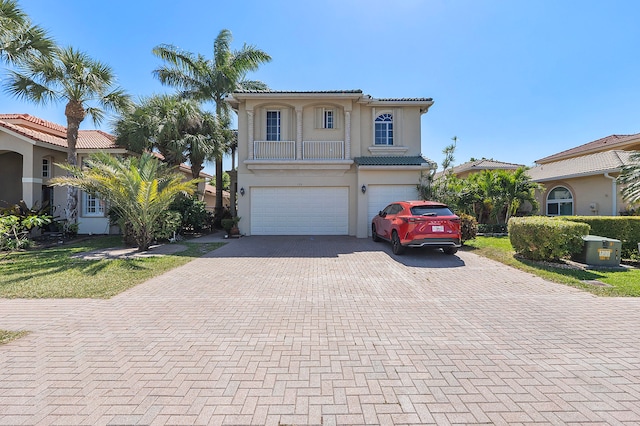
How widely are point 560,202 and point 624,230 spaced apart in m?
10.5

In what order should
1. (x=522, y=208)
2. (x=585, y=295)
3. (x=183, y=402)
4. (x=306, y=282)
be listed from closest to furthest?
(x=183, y=402) → (x=585, y=295) → (x=306, y=282) → (x=522, y=208)

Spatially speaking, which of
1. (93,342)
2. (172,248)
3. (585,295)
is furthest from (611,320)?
(172,248)

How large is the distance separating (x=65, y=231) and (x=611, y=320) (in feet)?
59.7

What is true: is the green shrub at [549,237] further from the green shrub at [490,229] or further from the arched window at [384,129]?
the arched window at [384,129]

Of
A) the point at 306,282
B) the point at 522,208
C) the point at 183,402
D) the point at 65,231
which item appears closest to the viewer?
the point at 183,402

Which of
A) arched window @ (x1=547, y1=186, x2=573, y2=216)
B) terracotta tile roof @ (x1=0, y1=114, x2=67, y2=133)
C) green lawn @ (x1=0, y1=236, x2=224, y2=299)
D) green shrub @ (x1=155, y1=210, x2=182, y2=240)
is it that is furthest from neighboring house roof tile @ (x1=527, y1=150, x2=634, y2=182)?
terracotta tile roof @ (x1=0, y1=114, x2=67, y2=133)

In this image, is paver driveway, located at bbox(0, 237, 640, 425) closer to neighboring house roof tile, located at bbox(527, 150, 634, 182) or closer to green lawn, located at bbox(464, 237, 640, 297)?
green lawn, located at bbox(464, 237, 640, 297)

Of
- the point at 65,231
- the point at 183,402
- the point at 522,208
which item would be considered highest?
the point at 522,208

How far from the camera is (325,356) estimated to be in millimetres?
3432

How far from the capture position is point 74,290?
230 inches

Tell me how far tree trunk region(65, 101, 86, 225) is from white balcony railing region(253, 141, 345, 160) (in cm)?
778

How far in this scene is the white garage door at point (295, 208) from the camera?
14516 mm

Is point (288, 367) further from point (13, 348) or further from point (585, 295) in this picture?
point (585, 295)

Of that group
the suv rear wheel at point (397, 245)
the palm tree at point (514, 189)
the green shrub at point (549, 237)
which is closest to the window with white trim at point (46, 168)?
the suv rear wheel at point (397, 245)
